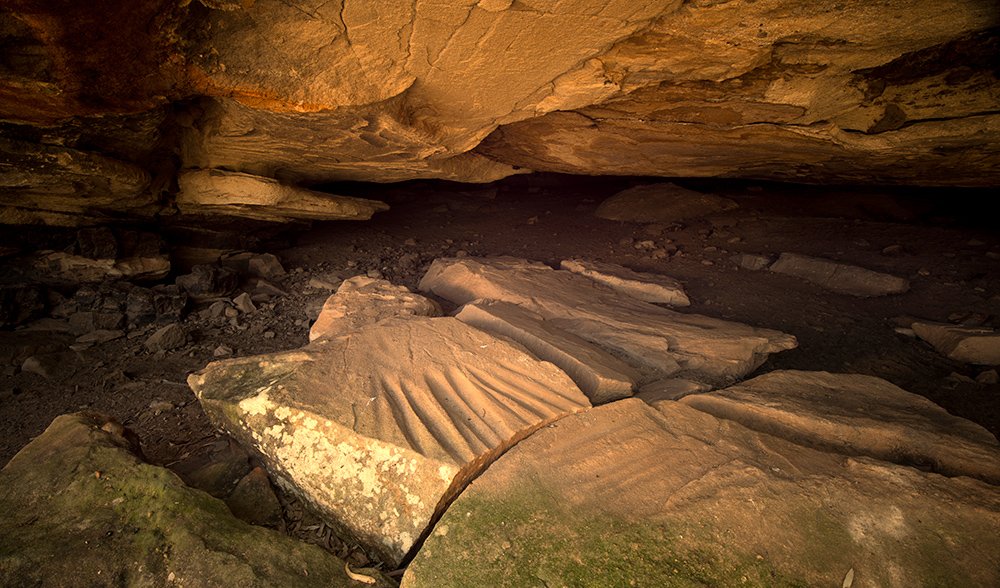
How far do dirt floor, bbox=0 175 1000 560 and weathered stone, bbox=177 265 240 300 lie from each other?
14cm

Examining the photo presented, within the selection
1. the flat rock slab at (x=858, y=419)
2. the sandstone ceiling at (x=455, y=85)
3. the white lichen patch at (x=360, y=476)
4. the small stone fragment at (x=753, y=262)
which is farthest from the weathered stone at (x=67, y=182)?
the small stone fragment at (x=753, y=262)

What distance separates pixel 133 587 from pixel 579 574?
1.42 metres

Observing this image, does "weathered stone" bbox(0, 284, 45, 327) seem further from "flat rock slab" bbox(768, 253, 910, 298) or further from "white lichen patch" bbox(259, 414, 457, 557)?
"flat rock slab" bbox(768, 253, 910, 298)

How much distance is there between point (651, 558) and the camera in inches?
54.8

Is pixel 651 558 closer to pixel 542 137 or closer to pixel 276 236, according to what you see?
pixel 542 137

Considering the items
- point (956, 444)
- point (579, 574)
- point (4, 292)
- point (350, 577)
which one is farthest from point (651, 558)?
point (4, 292)

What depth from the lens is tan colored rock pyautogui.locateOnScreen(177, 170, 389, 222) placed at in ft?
11.0

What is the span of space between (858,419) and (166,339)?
161 inches

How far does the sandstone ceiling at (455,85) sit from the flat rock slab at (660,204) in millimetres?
1788

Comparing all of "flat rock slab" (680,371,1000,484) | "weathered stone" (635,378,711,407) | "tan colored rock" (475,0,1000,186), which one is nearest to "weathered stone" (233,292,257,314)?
"tan colored rock" (475,0,1000,186)

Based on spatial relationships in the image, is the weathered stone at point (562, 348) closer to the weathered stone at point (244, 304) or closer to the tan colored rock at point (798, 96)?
the tan colored rock at point (798, 96)

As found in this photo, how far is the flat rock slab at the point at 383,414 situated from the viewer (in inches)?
65.7

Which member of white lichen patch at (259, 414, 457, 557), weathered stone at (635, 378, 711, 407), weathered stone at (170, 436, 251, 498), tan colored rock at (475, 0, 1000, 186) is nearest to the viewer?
white lichen patch at (259, 414, 457, 557)

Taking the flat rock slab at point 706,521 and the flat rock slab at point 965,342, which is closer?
the flat rock slab at point 706,521
